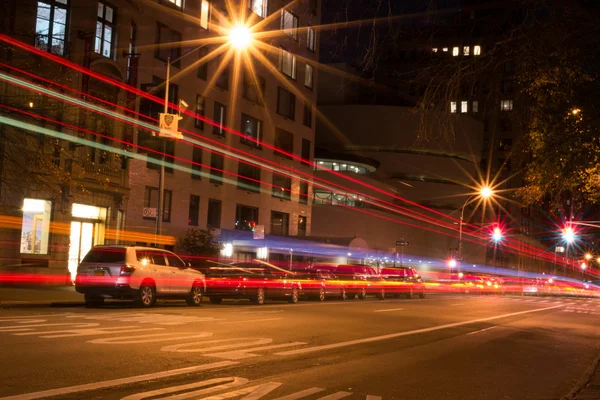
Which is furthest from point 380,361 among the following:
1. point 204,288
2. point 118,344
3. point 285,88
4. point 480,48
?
point 285,88

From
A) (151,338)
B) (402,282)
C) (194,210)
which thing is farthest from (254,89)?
(151,338)

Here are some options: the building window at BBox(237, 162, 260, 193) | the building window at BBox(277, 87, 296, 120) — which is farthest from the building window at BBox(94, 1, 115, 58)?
the building window at BBox(277, 87, 296, 120)

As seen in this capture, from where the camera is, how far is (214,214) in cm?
4350

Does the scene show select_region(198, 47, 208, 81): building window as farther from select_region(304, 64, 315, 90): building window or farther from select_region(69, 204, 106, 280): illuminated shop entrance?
select_region(304, 64, 315, 90): building window

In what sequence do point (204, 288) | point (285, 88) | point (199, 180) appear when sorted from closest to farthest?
point (204, 288) < point (199, 180) < point (285, 88)

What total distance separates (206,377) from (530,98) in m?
6.63

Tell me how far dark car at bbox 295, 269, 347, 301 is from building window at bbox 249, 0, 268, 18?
2261cm

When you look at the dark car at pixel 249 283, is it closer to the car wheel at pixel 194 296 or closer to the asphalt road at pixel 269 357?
the car wheel at pixel 194 296

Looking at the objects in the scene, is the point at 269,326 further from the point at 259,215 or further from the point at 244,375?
the point at 259,215

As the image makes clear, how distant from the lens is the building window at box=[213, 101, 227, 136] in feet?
141

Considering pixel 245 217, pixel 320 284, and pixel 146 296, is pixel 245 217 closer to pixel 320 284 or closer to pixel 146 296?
pixel 320 284

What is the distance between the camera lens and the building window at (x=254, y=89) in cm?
4641

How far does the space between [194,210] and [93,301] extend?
20.5 meters

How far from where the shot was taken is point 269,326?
52.6ft
